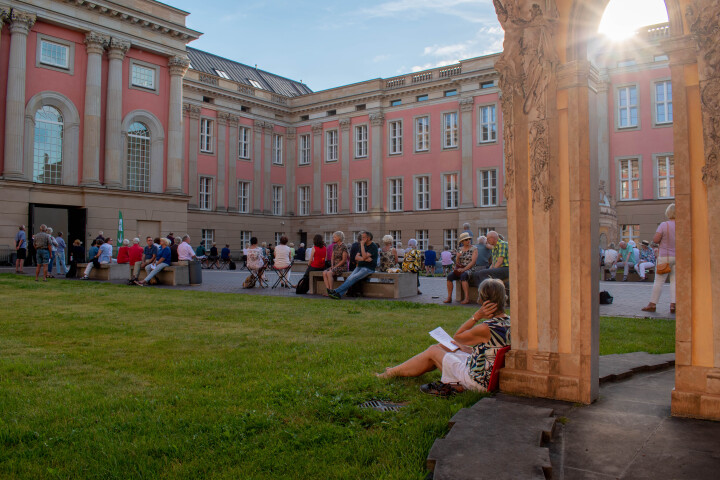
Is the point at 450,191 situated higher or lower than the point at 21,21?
lower

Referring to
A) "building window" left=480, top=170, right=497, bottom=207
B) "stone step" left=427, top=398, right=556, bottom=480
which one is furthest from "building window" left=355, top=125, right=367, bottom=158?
"stone step" left=427, top=398, right=556, bottom=480

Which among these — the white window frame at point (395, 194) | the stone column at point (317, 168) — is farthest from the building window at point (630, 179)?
the stone column at point (317, 168)

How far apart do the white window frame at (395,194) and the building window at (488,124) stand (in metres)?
7.41

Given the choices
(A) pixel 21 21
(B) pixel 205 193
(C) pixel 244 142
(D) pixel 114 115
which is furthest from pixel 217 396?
(C) pixel 244 142

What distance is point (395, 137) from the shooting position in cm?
4288

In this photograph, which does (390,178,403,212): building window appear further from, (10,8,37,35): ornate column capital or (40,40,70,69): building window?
(10,8,37,35): ornate column capital

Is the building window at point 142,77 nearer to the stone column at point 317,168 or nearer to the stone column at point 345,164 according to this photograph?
the stone column at point 317,168

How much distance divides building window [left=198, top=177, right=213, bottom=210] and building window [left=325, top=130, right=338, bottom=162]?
9.71 metres

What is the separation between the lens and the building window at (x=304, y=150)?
47025 millimetres

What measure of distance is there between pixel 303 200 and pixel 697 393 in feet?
145

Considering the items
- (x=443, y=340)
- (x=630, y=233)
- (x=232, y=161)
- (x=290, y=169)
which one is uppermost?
(x=290, y=169)

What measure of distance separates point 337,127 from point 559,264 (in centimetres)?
4141

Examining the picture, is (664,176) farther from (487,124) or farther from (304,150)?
(304,150)

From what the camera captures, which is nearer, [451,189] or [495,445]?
[495,445]
